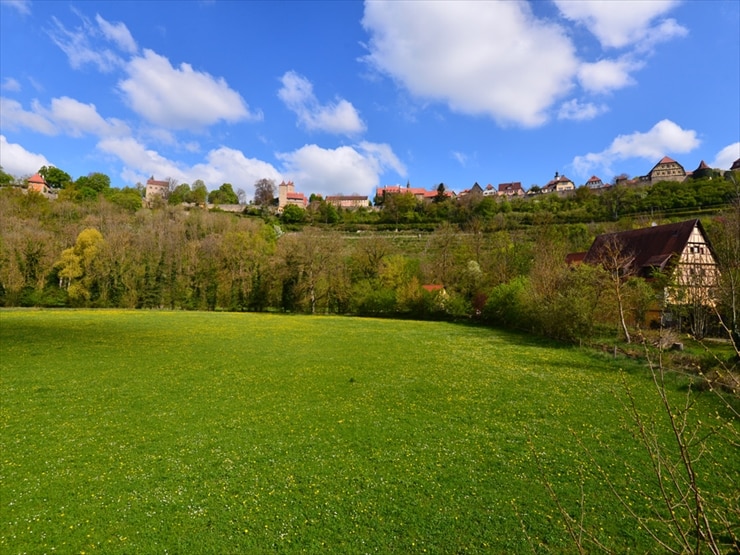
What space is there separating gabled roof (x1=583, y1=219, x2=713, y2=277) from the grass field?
29832mm

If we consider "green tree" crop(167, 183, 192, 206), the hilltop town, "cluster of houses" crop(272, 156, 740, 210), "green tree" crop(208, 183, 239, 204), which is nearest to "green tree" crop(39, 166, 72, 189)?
the hilltop town

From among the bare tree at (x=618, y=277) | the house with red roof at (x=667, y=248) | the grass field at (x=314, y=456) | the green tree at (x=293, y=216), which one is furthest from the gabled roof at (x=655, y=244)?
the green tree at (x=293, y=216)

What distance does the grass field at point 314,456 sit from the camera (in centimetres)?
711

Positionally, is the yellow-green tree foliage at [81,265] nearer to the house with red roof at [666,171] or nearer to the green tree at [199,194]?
the green tree at [199,194]

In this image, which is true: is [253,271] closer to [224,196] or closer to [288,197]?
[224,196]

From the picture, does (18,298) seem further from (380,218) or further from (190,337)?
(380,218)

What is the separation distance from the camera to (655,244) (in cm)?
4588

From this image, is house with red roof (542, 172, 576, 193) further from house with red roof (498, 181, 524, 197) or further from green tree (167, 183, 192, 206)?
green tree (167, 183, 192, 206)

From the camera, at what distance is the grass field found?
7113 mm

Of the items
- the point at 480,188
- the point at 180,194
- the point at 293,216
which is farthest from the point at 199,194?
the point at 480,188

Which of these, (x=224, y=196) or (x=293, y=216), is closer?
(x=293, y=216)

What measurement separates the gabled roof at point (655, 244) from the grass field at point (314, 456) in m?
29.8

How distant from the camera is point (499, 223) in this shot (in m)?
95.6

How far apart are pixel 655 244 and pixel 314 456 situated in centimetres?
5143
